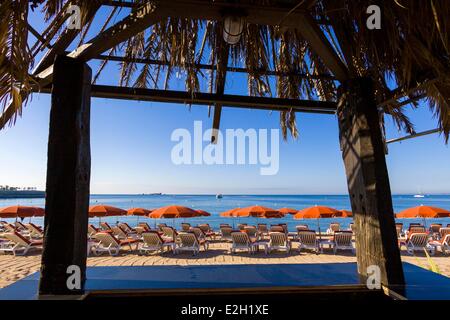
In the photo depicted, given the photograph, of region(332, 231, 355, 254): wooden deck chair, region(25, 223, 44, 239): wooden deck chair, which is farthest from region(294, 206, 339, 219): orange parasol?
region(25, 223, 44, 239): wooden deck chair

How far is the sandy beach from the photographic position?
27.7 feet

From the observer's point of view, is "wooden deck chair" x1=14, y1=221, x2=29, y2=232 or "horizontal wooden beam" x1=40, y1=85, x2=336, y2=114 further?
"wooden deck chair" x1=14, y1=221, x2=29, y2=232

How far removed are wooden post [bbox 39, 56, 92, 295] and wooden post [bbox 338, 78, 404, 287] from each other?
231 centimetres

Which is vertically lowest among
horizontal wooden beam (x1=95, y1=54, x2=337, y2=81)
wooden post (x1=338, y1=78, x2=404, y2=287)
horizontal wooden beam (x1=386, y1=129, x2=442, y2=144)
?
wooden post (x1=338, y1=78, x2=404, y2=287)

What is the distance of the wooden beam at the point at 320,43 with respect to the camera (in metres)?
Result: 2.19

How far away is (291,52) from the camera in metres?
3.63

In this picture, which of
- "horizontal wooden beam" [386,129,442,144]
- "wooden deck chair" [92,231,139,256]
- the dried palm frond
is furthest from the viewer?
"wooden deck chair" [92,231,139,256]

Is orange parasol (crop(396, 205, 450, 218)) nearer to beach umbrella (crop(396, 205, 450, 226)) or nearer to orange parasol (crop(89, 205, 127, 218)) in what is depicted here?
beach umbrella (crop(396, 205, 450, 226))

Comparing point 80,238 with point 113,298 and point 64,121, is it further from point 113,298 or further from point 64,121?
point 64,121

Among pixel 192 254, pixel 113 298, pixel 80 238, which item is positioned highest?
pixel 80 238

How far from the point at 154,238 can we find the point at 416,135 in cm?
871

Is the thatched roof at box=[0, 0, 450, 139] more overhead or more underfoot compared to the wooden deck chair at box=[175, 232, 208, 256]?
more overhead
